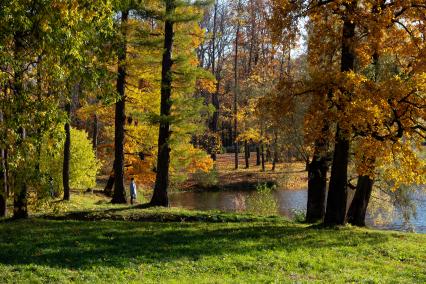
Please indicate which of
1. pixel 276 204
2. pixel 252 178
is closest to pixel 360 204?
pixel 276 204

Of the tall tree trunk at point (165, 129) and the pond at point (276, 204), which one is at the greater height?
the tall tree trunk at point (165, 129)

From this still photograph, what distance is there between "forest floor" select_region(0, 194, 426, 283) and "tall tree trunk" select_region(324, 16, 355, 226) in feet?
2.04

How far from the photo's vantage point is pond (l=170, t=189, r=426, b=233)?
2423cm

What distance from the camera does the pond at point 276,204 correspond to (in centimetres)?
2423

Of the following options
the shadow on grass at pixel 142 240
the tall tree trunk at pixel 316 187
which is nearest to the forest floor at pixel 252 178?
the tall tree trunk at pixel 316 187

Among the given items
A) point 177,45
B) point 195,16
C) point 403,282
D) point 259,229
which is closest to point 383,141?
point 259,229

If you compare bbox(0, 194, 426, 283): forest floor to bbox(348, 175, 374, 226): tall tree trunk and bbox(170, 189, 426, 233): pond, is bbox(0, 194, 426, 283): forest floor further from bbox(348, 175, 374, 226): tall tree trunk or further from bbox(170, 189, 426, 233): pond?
bbox(170, 189, 426, 233): pond

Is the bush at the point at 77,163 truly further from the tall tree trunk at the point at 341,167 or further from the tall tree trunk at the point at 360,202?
the tall tree trunk at the point at 341,167

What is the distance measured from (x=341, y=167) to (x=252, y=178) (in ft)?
85.2

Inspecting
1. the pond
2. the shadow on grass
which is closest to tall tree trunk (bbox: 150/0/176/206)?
the shadow on grass

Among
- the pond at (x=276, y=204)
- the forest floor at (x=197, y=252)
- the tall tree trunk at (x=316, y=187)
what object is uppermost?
the tall tree trunk at (x=316, y=187)

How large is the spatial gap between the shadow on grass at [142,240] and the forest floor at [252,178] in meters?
21.6

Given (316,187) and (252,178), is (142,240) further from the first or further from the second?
(252,178)

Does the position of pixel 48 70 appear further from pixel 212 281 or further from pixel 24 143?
pixel 212 281
